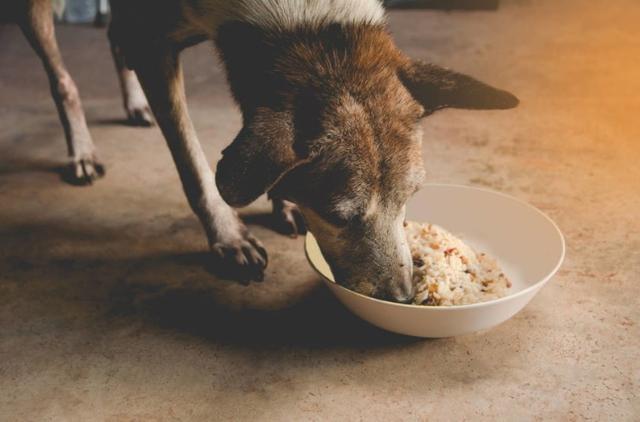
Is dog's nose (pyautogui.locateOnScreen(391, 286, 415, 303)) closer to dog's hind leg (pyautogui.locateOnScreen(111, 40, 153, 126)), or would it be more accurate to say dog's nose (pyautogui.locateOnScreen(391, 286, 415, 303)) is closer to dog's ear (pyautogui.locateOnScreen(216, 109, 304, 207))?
dog's ear (pyautogui.locateOnScreen(216, 109, 304, 207))

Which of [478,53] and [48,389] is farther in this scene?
[478,53]

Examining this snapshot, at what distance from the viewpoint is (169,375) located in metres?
2.08

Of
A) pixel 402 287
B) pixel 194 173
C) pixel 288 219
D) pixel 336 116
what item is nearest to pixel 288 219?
pixel 288 219

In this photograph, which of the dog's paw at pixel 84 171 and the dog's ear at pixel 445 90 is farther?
the dog's paw at pixel 84 171

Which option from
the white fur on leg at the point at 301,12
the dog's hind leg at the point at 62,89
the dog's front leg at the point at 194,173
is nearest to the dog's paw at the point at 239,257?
the dog's front leg at the point at 194,173

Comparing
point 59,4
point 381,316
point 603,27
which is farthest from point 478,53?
point 381,316

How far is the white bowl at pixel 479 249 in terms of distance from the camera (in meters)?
1.94

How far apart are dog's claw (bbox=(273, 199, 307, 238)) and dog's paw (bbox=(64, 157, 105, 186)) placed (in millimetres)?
1046

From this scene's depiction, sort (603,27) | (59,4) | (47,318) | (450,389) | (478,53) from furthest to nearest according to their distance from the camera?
1. (603,27)
2. (478,53)
3. (59,4)
4. (47,318)
5. (450,389)

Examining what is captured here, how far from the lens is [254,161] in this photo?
1735 millimetres

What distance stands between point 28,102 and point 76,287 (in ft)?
7.11

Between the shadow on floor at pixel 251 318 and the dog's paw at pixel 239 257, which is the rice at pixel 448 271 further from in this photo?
the dog's paw at pixel 239 257

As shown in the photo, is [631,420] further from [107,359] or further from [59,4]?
[59,4]

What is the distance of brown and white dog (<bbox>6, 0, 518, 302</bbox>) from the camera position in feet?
5.97
